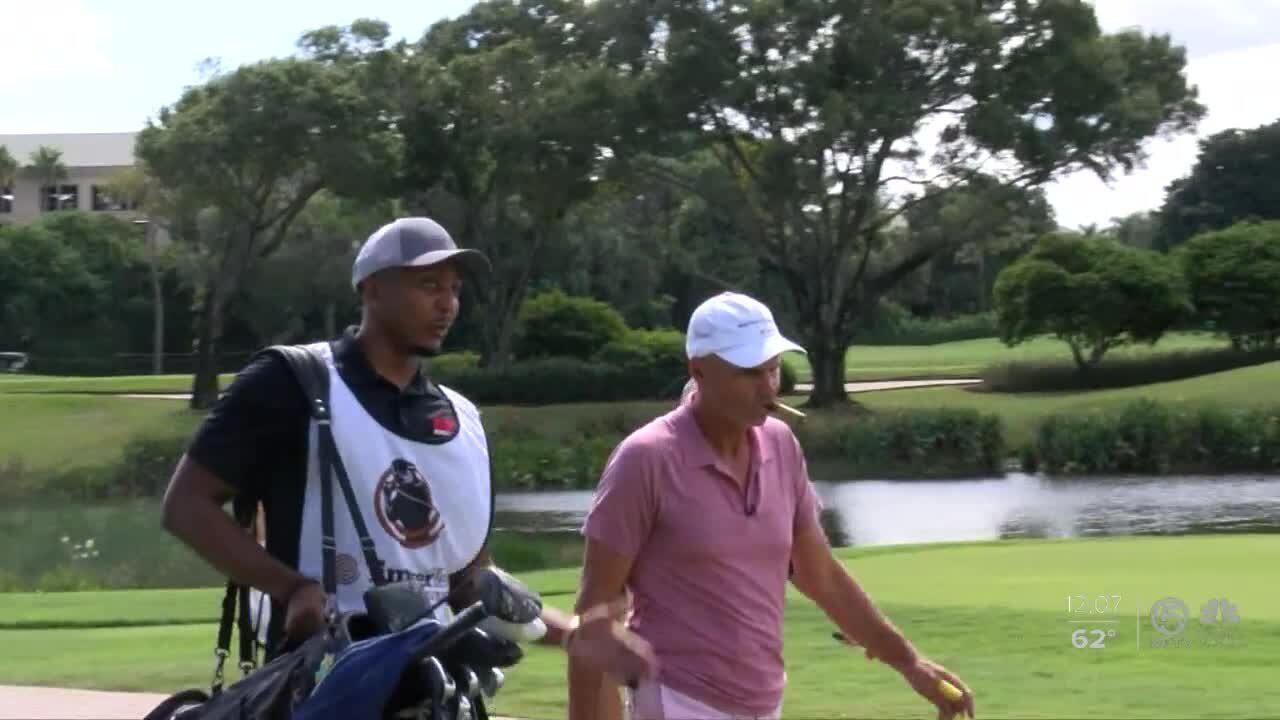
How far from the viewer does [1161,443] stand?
4075 centimetres

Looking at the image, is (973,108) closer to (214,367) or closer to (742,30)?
Answer: (742,30)

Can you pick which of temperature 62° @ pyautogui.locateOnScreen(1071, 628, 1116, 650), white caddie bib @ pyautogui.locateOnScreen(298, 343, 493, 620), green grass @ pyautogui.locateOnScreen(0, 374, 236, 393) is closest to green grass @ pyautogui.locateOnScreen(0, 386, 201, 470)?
green grass @ pyautogui.locateOnScreen(0, 374, 236, 393)

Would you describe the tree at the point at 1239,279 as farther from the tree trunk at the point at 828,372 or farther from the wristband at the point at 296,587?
the wristband at the point at 296,587

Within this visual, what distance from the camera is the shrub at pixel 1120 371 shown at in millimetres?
57031

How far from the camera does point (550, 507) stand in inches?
1367

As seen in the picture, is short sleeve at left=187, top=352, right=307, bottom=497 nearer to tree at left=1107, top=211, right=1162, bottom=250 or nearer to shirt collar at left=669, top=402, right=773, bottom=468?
shirt collar at left=669, top=402, right=773, bottom=468

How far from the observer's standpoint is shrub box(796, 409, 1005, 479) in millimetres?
42219

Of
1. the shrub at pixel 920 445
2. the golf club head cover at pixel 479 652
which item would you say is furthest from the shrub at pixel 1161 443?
the golf club head cover at pixel 479 652

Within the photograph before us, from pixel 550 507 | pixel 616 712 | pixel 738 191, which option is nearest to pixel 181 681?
pixel 616 712

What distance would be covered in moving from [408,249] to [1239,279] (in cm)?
5373

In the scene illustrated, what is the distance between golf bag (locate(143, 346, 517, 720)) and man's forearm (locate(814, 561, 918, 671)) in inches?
55.1

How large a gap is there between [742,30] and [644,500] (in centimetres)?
4239

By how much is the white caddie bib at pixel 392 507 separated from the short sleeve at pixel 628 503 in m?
0.57

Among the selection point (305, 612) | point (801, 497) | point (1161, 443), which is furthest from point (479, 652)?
point (1161, 443)
